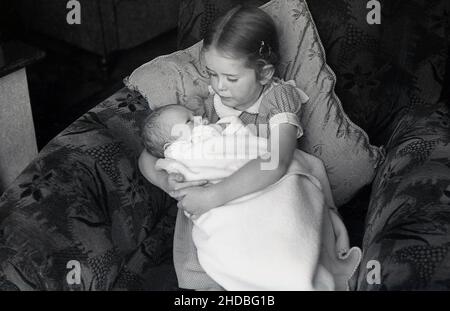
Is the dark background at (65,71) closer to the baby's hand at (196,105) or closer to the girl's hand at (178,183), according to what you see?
the baby's hand at (196,105)

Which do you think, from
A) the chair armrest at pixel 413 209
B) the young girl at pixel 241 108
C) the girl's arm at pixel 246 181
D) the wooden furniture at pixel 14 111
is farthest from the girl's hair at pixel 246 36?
the wooden furniture at pixel 14 111

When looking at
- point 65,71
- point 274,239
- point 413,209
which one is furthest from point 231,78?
point 65,71

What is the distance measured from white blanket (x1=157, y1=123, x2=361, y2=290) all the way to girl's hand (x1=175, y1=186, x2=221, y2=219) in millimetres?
17

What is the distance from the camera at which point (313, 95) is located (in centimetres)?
148

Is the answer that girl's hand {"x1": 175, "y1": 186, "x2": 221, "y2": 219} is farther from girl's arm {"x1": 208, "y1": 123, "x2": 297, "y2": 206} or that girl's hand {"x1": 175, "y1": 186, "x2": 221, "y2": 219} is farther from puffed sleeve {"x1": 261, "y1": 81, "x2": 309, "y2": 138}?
puffed sleeve {"x1": 261, "y1": 81, "x2": 309, "y2": 138}

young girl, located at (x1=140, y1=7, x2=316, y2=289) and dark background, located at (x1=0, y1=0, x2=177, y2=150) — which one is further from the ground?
young girl, located at (x1=140, y1=7, x2=316, y2=289)

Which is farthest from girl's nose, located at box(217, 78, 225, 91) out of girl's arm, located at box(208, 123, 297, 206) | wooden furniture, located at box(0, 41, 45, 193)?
wooden furniture, located at box(0, 41, 45, 193)

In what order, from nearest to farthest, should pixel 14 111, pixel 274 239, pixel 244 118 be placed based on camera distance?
pixel 274 239 < pixel 244 118 < pixel 14 111

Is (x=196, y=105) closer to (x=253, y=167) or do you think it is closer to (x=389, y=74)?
(x=253, y=167)

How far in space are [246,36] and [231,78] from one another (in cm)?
11

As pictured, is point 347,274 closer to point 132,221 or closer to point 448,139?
point 448,139

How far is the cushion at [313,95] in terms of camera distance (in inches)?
58.2

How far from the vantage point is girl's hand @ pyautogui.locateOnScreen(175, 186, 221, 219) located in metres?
1.26

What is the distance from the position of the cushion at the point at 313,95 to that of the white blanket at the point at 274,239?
6.8 inches
